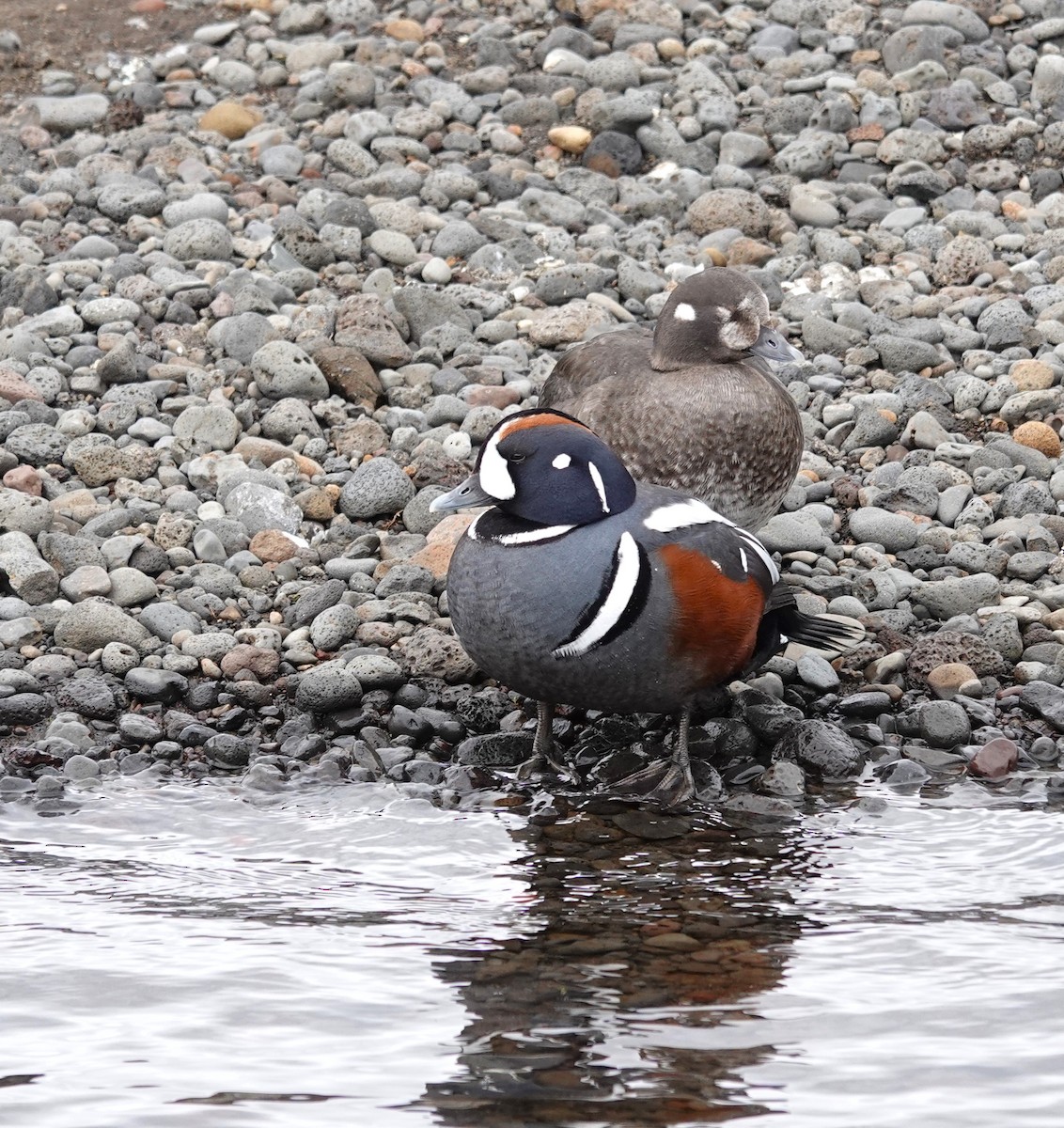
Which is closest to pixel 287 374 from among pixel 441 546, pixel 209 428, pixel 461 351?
pixel 209 428

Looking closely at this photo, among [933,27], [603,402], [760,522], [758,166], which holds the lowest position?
[760,522]

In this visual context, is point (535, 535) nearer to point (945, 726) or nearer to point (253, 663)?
point (253, 663)

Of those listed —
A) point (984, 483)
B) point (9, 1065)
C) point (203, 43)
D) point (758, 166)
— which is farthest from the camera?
point (203, 43)

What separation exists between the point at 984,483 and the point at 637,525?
219cm

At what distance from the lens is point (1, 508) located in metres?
6.75

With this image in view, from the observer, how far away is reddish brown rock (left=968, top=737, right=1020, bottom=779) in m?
5.58

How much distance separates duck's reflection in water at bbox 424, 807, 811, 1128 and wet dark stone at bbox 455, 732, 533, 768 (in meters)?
0.40

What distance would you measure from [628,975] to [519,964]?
278 mm

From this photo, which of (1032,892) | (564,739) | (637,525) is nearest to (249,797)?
(564,739)

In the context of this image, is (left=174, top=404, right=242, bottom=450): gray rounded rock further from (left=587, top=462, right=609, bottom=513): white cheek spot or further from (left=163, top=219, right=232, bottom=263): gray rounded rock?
(left=587, top=462, right=609, bottom=513): white cheek spot

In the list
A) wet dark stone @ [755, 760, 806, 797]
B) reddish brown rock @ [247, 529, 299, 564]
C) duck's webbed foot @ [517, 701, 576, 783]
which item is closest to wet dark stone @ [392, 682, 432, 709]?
duck's webbed foot @ [517, 701, 576, 783]

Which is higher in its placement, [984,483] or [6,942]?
[984,483]

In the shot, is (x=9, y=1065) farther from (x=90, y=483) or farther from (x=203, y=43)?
(x=203, y=43)

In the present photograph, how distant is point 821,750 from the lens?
5672 millimetres
